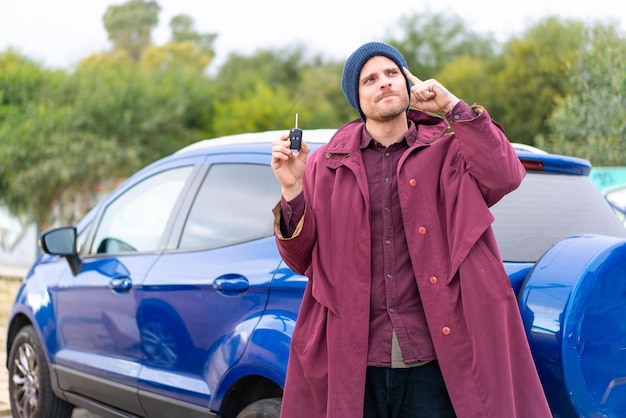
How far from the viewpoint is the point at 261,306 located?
3.37 metres

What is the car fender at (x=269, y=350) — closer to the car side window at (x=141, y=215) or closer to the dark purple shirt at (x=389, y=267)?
the dark purple shirt at (x=389, y=267)

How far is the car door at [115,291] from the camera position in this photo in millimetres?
4250

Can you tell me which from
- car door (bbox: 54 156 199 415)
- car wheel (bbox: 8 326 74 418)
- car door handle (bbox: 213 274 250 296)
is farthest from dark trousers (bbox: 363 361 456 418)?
car wheel (bbox: 8 326 74 418)

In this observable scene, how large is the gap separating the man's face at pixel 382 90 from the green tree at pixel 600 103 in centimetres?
1025

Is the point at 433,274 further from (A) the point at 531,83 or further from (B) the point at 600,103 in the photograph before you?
(A) the point at 531,83

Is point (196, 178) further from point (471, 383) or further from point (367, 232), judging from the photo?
point (471, 383)

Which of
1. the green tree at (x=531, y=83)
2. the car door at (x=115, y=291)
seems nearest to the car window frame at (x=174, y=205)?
the car door at (x=115, y=291)

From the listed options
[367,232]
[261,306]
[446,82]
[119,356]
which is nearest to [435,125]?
[367,232]

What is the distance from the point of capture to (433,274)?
241cm

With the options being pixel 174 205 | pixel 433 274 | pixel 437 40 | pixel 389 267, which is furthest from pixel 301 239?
pixel 437 40

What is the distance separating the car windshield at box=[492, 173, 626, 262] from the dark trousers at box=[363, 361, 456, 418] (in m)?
0.64

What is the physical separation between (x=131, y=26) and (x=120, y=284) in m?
87.4

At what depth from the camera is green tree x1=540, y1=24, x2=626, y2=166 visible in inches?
493

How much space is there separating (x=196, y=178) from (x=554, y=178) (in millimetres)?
1795
